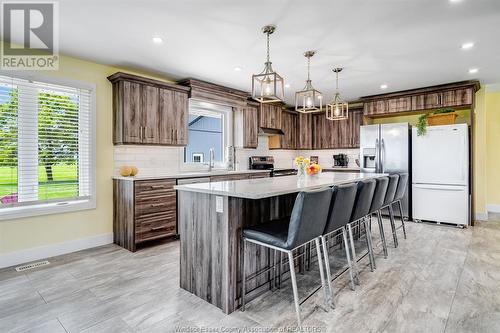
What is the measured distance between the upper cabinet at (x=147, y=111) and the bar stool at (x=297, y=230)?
2.56m

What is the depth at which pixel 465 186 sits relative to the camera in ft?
15.5

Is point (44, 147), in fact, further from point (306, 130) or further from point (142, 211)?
point (306, 130)

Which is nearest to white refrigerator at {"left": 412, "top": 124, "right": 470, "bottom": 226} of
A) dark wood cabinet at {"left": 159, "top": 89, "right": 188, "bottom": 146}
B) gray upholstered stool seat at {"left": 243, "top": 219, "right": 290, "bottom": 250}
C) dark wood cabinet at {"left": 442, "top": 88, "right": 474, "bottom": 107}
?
dark wood cabinet at {"left": 442, "top": 88, "right": 474, "bottom": 107}

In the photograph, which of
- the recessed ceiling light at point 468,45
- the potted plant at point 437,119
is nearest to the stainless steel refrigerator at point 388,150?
the potted plant at point 437,119

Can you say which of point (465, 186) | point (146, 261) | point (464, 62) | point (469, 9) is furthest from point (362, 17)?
point (465, 186)

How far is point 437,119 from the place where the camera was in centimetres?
502

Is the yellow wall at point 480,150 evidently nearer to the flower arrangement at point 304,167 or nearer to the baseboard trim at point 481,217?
the baseboard trim at point 481,217

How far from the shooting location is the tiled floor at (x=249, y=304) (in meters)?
1.97

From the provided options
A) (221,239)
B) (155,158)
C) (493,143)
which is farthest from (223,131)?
(493,143)

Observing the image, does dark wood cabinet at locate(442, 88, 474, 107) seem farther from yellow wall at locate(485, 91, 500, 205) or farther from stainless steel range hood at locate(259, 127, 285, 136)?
stainless steel range hood at locate(259, 127, 285, 136)

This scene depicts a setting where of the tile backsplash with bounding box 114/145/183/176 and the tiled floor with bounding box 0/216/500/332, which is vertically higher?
the tile backsplash with bounding box 114/145/183/176

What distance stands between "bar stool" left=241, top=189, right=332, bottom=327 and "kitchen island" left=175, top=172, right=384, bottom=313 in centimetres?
12

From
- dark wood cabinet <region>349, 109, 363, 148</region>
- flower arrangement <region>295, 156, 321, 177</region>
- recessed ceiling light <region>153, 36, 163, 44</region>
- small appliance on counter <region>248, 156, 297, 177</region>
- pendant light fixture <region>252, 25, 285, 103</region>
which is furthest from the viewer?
dark wood cabinet <region>349, 109, 363, 148</region>

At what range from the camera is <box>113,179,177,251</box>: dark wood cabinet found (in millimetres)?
3588
